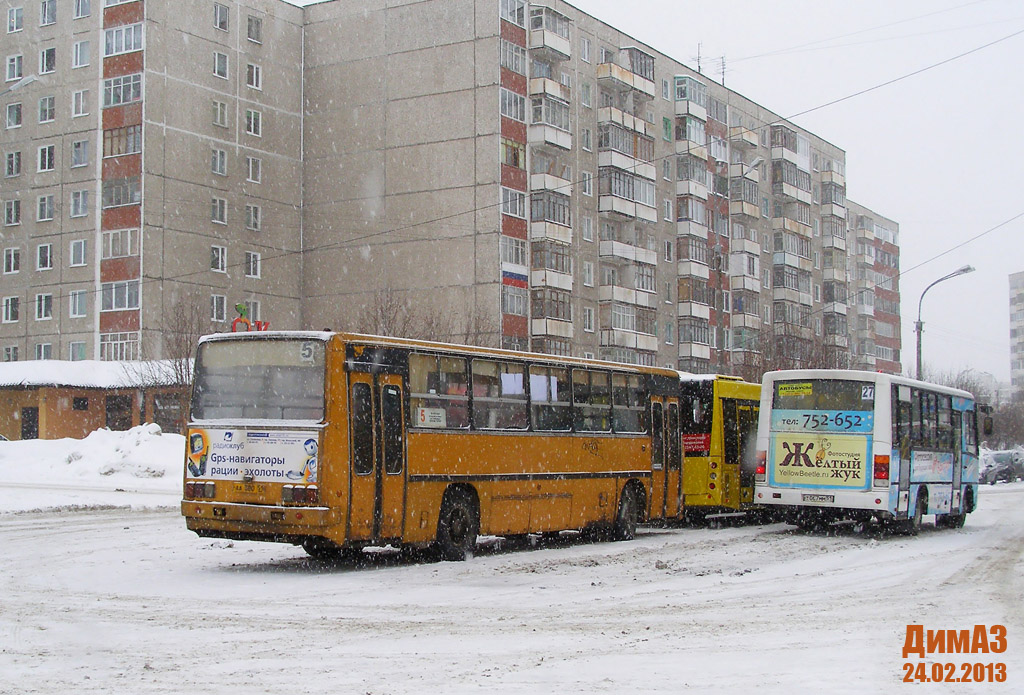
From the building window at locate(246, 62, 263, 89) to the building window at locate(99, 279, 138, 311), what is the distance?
13.7 meters

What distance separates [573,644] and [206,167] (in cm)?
5720

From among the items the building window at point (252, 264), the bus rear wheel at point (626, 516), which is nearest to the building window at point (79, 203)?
the building window at point (252, 264)

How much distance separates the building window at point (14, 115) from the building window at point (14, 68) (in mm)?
1540

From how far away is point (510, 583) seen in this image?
14.2 m

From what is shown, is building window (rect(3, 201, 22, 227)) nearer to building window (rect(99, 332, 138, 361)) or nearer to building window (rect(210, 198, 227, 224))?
building window (rect(99, 332, 138, 361))

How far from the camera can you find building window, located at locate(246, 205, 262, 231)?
66.4 m

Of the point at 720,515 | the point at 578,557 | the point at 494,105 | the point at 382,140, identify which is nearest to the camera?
the point at 578,557

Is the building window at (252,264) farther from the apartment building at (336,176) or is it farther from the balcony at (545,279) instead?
the balcony at (545,279)

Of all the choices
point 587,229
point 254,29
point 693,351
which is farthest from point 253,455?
point 693,351

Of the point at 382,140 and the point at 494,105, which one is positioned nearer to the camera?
the point at 494,105

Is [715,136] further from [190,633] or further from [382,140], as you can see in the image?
[190,633]

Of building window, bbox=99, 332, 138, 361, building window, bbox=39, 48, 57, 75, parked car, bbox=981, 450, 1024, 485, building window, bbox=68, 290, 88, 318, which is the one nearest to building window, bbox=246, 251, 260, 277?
building window, bbox=99, 332, 138, 361

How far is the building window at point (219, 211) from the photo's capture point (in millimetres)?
63844

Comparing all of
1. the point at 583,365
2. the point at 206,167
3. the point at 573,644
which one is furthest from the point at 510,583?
the point at 206,167
